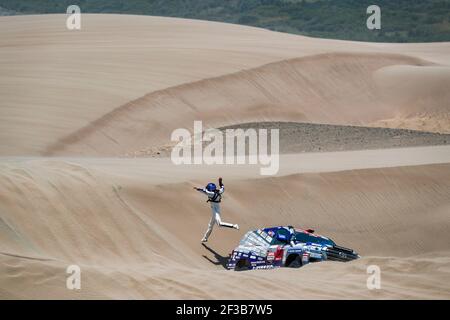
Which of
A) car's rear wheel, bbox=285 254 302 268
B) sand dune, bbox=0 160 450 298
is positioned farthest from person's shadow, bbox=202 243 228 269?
car's rear wheel, bbox=285 254 302 268

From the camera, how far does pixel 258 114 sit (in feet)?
172

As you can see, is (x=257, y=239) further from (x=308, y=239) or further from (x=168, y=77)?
(x=168, y=77)

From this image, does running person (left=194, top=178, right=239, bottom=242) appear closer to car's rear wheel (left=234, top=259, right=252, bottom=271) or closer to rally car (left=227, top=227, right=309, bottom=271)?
rally car (left=227, top=227, right=309, bottom=271)

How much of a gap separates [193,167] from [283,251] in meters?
9.64

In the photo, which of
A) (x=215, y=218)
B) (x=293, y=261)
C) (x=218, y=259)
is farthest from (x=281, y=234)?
(x=215, y=218)

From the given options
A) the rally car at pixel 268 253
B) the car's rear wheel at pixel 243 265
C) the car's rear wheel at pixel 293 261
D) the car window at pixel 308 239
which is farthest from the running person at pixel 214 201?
the car's rear wheel at pixel 293 261

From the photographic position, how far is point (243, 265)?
79.4 feet

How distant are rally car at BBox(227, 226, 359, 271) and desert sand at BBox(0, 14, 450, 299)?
2.55 feet

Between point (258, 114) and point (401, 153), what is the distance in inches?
650

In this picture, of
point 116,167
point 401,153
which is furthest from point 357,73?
point 116,167

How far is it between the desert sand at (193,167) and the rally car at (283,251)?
0.78 m

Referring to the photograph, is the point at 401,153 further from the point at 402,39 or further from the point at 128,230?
the point at 402,39

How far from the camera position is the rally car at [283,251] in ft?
78.0

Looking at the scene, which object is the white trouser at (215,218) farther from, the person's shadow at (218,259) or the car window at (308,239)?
the car window at (308,239)
